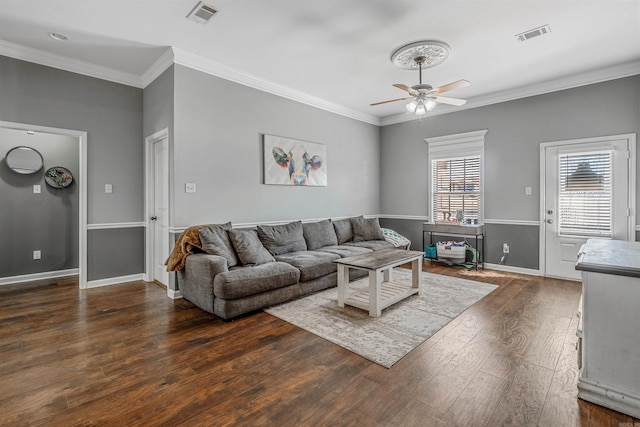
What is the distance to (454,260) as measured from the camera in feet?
17.3

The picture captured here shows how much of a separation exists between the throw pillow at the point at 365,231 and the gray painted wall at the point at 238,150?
18.2 inches

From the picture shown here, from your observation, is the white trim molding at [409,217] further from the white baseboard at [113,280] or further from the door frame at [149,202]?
A: the white baseboard at [113,280]

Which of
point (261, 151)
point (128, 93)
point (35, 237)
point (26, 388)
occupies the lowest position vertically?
point (26, 388)

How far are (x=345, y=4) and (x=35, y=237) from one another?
526cm

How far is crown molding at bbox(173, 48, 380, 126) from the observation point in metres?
3.70

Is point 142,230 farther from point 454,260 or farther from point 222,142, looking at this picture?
point 454,260

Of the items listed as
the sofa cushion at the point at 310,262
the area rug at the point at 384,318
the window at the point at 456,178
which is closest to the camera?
the area rug at the point at 384,318

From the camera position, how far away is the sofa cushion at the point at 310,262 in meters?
3.63

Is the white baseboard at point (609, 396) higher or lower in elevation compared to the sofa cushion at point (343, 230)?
lower

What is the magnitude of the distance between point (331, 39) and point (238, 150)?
6.08ft

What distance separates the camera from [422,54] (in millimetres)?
3510

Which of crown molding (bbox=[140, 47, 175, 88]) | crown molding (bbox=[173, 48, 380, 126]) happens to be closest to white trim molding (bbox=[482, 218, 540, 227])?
crown molding (bbox=[173, 48, 380, 126])

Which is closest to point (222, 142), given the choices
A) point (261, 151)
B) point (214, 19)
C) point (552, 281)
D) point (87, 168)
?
point (261, 151)

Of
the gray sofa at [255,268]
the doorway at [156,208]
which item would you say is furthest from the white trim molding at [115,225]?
the gray sofa at [255,268]
